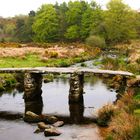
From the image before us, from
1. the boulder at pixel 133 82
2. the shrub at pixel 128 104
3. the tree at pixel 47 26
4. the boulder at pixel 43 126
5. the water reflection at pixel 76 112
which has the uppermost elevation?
the tree at pixel 47 26

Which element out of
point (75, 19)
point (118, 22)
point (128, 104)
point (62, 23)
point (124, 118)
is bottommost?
point (124, 118)

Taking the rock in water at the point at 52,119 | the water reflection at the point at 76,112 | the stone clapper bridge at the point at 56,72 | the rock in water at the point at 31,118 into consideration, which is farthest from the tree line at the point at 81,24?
the rock in water at the point at 52,119

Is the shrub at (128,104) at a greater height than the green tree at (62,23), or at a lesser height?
lesser

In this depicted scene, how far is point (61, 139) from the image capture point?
1995 cm

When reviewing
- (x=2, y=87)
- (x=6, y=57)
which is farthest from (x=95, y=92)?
(x=6, y=57)

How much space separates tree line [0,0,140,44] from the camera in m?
81.6

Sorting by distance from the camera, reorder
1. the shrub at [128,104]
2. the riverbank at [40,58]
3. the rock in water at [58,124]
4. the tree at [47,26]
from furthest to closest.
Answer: the tree at [47,26], the riverbank at [40,58], the rock in water at [58,124], the shrub at [128,104]

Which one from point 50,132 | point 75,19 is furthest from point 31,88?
point 75,19

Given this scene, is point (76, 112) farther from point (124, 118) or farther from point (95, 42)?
point (95, 42)

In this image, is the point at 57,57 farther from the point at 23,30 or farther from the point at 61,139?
the point at 23,30

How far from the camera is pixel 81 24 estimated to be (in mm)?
85562

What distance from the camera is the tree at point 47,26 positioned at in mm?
85500

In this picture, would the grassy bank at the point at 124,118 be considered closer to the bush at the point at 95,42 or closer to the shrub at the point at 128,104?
the shrub at the point at 128,104

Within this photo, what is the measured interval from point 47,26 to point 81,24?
25.3 feet
